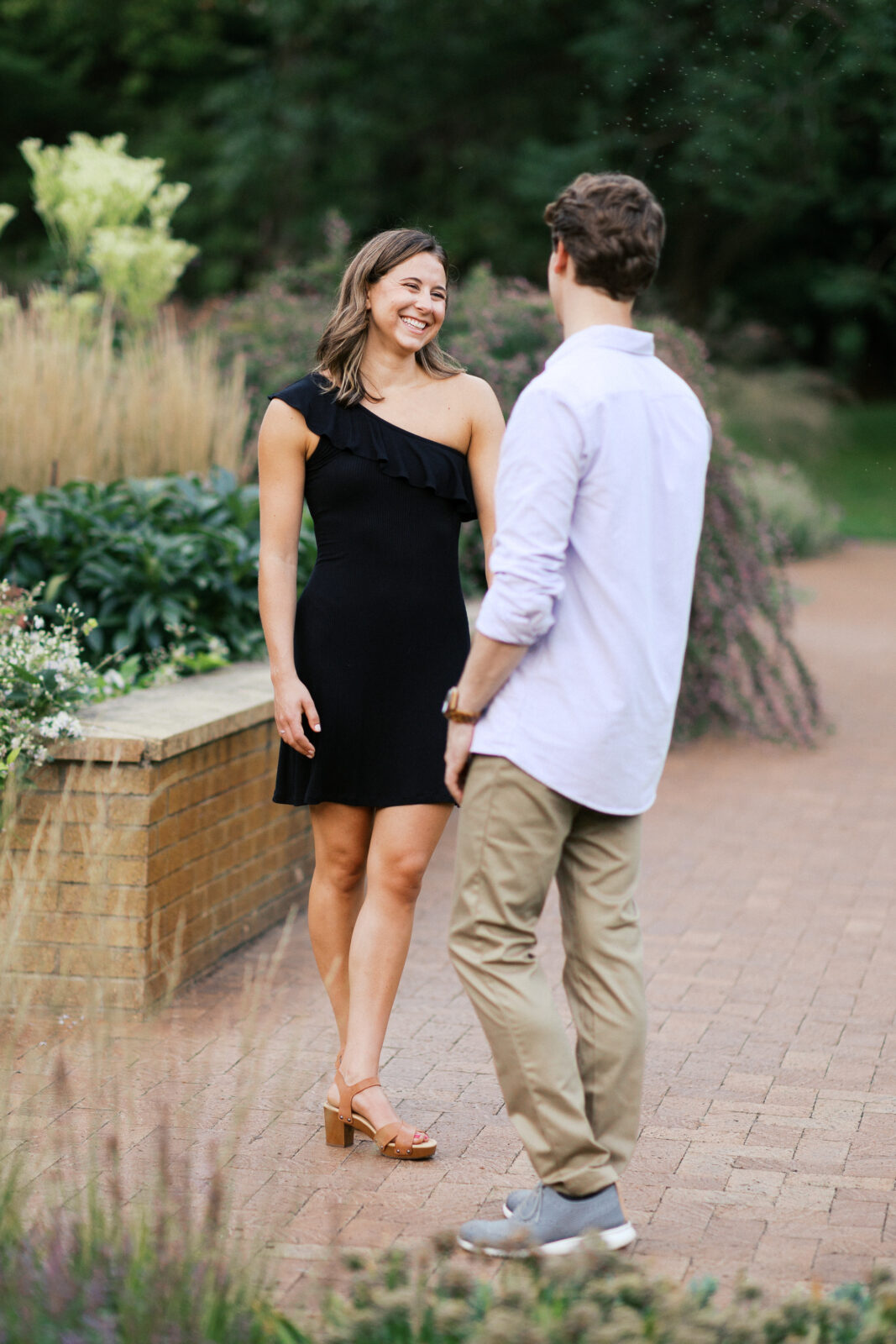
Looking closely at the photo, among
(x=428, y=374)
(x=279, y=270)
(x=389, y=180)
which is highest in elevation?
(x=389, y=180)

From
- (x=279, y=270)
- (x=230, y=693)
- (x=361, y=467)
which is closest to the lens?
(x=361, y=467)

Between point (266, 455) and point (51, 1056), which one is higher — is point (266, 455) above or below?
above

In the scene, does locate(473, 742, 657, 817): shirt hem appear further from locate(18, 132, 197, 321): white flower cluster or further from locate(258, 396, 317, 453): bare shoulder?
locate(18, 132, 197, 321): white flower cluster

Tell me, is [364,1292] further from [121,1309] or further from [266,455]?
[266,455]

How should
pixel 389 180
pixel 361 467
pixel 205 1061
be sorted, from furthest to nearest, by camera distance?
pixel 389 180
pixel 205 1061
pixel 361 467

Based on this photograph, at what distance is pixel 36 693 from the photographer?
14.1 feet

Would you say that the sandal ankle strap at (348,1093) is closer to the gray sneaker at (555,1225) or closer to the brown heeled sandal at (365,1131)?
the brown heeled sandal at (365,1131)

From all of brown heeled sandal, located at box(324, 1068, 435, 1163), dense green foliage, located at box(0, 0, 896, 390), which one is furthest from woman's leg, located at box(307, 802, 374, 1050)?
dense green foliage, located at box(0, 0, 896, 390)

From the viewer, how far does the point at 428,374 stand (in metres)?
3.51

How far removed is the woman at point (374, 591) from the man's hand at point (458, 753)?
22.3 inches

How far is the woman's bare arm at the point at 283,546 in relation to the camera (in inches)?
132

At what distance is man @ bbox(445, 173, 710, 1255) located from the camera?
8.63ft

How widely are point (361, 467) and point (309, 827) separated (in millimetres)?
2505

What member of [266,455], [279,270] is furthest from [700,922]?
[279,270]
